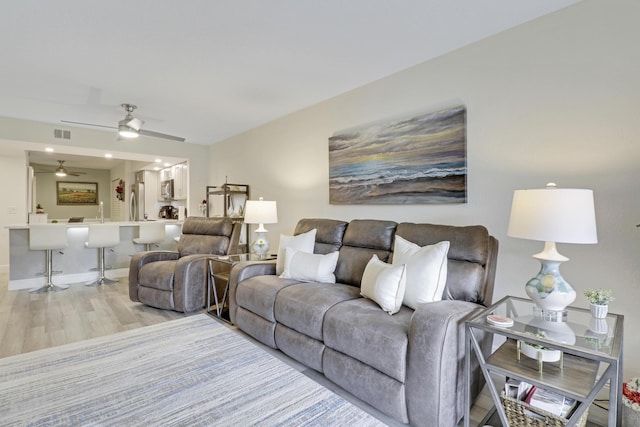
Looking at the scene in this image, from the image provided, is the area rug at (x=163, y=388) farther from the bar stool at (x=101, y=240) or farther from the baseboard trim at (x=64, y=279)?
the baseboard trim at (x=64, y=279)

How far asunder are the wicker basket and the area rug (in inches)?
25.9

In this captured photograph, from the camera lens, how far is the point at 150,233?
5.15m

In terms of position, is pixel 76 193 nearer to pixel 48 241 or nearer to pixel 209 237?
pixel 48 241

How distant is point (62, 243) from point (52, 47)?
119 inches

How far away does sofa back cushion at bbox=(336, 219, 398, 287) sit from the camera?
8.70 feet

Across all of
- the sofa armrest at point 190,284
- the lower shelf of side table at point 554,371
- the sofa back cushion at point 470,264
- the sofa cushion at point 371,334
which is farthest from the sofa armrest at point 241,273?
the lower shelf of side table at point 554,371

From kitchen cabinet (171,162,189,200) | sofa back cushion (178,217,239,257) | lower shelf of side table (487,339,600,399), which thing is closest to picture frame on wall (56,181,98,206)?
kitchen cabinet (171,162,189,200)

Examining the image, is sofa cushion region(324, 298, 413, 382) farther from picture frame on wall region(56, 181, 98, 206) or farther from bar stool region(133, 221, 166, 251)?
picture frame on wall region(56, 181, 98, 206)

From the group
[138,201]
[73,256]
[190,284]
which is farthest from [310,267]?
[138,201]

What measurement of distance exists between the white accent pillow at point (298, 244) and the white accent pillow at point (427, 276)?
119 centimetres

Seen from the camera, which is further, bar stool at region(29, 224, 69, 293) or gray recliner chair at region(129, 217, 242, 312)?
bar stool at region(29, 224, 69, 293)

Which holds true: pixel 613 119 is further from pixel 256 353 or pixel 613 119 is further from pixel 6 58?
pixel 6 58

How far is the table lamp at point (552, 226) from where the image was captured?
155 cm

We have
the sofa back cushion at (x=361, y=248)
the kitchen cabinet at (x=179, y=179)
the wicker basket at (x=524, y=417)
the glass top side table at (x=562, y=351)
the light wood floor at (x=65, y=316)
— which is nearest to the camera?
the glass top side table at (x=562, y=351)
